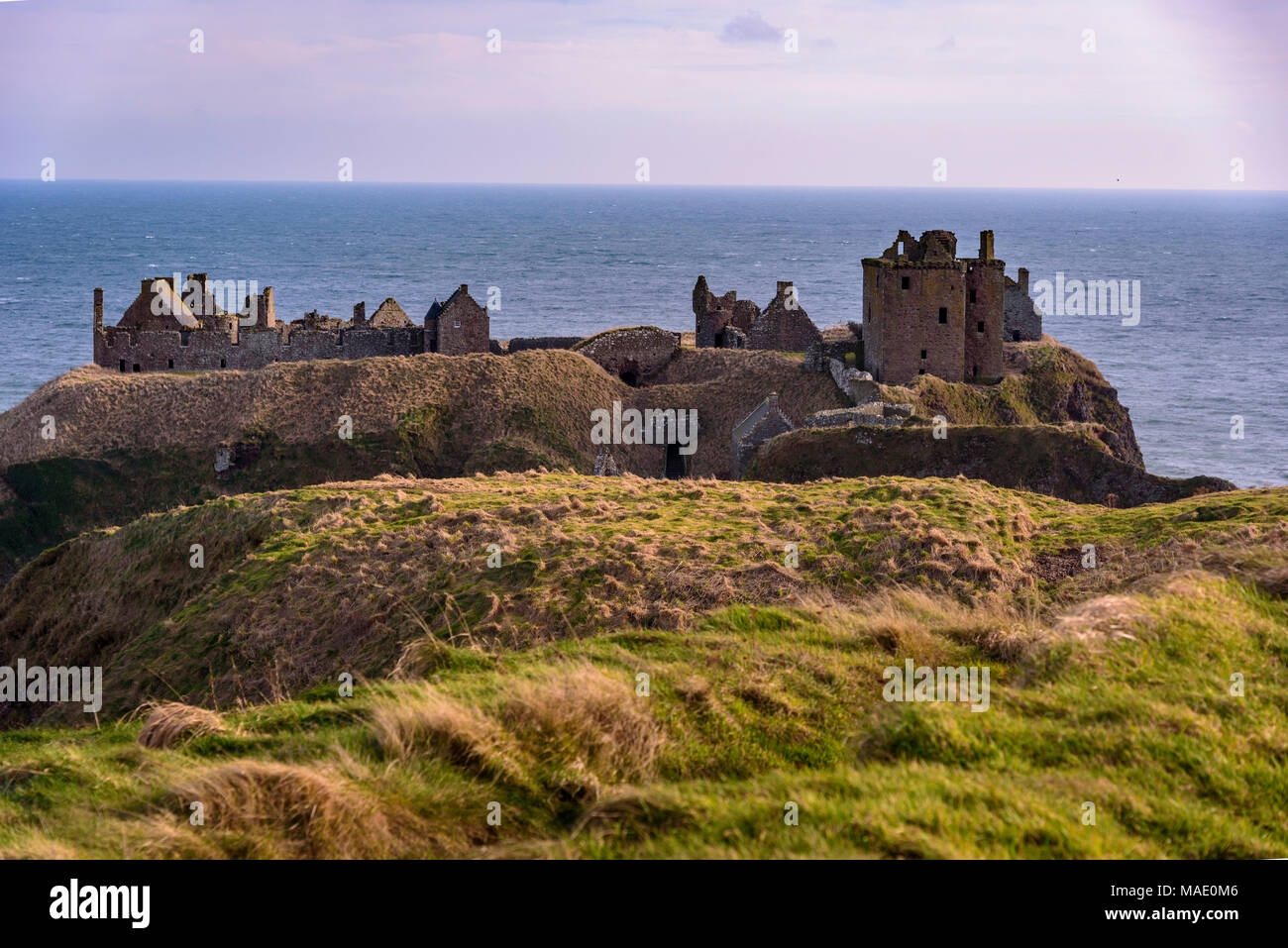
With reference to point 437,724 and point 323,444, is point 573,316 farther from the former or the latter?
point 437,724

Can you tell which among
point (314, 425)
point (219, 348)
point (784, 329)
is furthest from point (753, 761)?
point (784, 329)

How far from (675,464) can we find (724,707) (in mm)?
45094

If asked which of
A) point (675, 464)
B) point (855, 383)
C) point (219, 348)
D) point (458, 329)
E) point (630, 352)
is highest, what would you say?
point (458, 329)

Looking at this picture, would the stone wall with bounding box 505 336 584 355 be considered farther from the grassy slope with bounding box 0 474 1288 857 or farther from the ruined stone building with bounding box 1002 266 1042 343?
the grassy slope with bounding box 0 474 1288 857

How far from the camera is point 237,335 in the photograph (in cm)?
6169

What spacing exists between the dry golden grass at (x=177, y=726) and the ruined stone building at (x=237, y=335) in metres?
52.8

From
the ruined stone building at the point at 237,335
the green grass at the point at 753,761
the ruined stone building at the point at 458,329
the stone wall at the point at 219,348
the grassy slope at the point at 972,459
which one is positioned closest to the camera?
the green grass at the point at 753,761

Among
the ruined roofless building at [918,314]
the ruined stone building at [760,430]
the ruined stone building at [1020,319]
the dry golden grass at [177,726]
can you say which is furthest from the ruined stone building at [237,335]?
the dry golden grass at [177,726]

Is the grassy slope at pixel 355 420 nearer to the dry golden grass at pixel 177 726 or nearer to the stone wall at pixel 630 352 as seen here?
the stone wall at pixel 630 352

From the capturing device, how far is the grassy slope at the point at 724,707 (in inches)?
300

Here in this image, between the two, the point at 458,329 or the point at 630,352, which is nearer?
the point at 458,329

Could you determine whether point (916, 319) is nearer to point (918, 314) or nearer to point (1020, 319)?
point (918, 314)

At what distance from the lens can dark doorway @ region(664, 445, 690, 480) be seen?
54.1 meters

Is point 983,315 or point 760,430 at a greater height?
point 983,315
